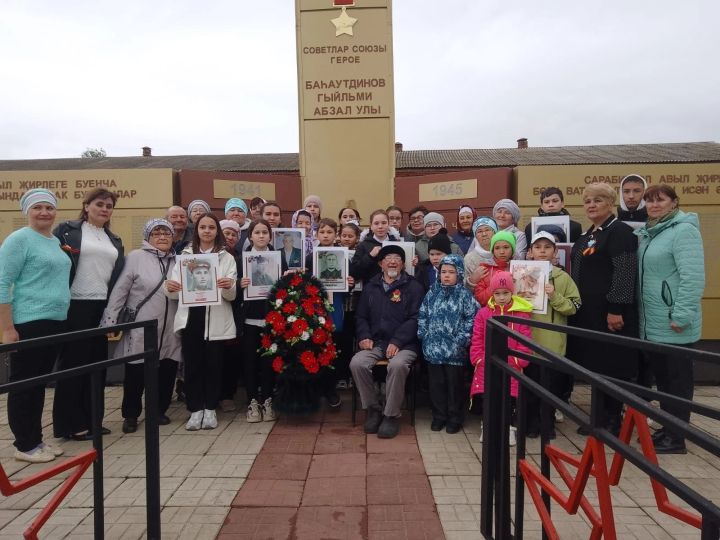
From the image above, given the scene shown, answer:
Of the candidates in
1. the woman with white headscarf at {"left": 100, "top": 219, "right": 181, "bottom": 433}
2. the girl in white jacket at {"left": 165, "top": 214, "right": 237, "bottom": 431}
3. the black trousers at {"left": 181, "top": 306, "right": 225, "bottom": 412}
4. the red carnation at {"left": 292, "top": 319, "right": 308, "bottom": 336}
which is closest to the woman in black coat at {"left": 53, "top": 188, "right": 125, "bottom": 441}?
the woman with white headscarf at {"left": 100, "top": 219, "right": 181, "bottom": 433}

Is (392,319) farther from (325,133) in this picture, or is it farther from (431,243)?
(325,133)

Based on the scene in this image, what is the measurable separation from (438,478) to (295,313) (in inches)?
69.0

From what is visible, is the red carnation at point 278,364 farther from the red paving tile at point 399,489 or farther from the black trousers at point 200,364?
the red paving tile at point 399,489

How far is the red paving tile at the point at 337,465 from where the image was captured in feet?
10.5

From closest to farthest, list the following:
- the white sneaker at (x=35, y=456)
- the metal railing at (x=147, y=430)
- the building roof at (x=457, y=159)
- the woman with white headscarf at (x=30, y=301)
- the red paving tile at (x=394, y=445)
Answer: the metal railing at (x=147, y=430) < the woman with white headscarf at (x=30, y=301) < the white sneaker at (x=35, y=456) < the red paving tile at (x=394, y=445) < the building roof at (x=457, y=159)

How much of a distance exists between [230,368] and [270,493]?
6.09ft

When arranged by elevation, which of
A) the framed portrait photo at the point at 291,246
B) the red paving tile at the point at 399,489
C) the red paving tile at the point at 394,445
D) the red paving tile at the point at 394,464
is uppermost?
the framed portrait photo at the point at 291,246

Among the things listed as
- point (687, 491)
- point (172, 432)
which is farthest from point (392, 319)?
point (687, 491)

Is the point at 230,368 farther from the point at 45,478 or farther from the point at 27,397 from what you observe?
the point at 45,478

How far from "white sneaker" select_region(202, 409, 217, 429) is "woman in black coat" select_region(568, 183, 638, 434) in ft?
10.1

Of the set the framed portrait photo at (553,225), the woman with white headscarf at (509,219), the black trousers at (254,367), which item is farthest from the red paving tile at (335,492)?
the framed portrait photo at (553,225)

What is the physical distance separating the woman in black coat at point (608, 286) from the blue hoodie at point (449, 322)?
35.4 inches

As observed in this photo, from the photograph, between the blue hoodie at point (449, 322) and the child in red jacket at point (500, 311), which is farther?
the blue hoodie at point (449, 322)

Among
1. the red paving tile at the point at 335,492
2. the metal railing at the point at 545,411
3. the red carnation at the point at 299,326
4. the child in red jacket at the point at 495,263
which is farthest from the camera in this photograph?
the red carnation at the point at 299,326
